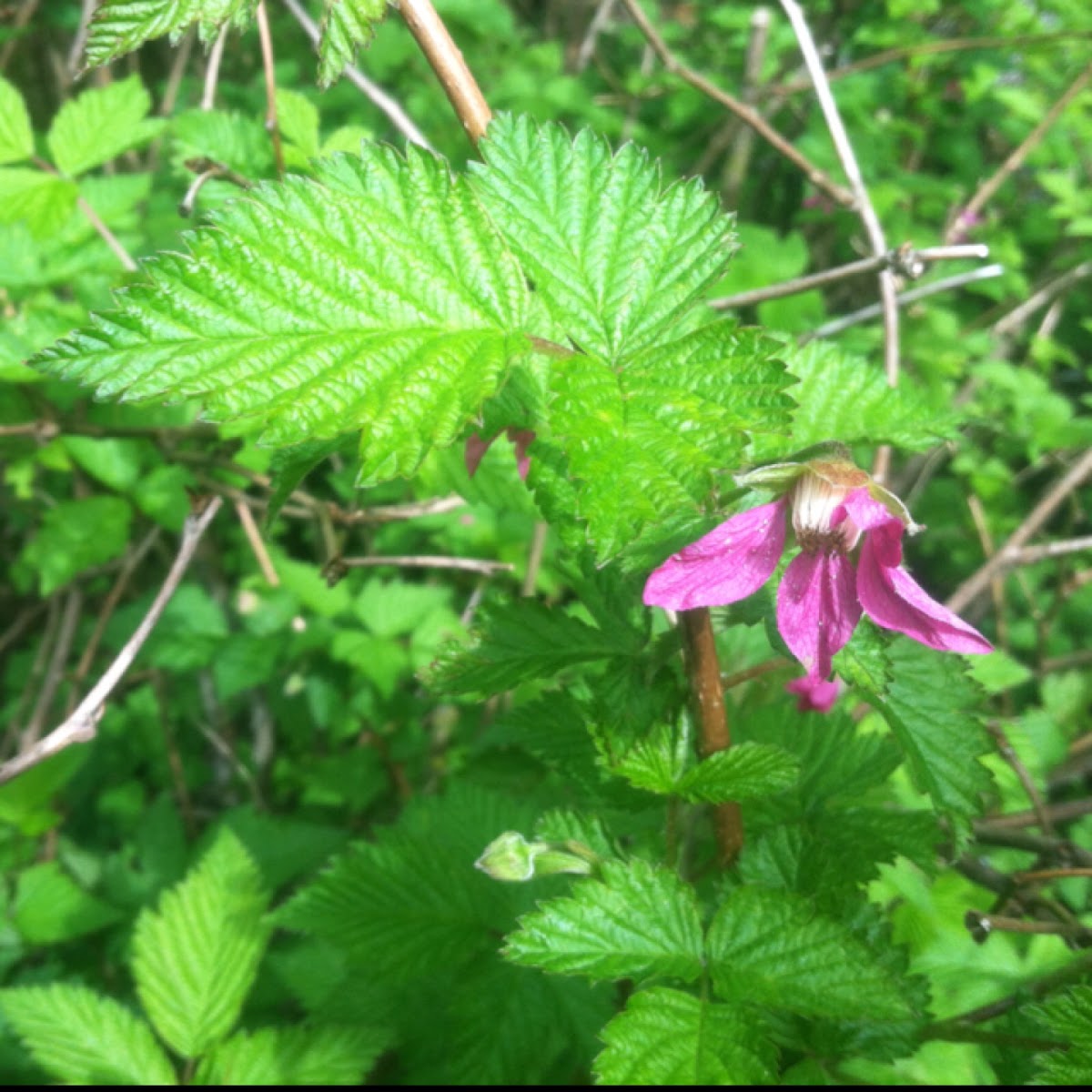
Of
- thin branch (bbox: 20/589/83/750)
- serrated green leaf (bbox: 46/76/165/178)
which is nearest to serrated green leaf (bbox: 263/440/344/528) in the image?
serrated green leaf (bbox: 46/76/165/178)

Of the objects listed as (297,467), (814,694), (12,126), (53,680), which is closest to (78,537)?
(53,680)

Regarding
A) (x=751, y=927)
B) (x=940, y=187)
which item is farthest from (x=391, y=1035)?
(x=940, y=187)

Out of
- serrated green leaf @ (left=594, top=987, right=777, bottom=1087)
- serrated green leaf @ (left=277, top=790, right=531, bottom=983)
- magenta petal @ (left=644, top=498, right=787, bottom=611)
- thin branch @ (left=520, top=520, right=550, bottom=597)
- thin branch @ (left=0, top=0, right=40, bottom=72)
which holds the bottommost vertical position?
serrated green leaf @ (left=277, top=790, right=531, bottom=983)

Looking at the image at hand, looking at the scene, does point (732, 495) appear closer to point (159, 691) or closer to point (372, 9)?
point (372, 9)

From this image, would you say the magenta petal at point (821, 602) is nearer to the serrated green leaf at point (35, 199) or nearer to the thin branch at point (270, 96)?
the thin branch at point (270, 96)

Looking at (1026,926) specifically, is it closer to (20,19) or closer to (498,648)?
(498,648)

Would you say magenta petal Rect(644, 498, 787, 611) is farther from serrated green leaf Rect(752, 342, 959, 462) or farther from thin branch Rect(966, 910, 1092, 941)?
thin branch Rect(966, 910, 1092, 941)

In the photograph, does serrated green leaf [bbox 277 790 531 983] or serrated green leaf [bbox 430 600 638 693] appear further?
serrated green leaf [bbox 277 790 531 983]

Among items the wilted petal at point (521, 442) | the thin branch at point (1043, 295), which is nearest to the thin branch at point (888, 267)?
the wilted petal at point (521, 442)
